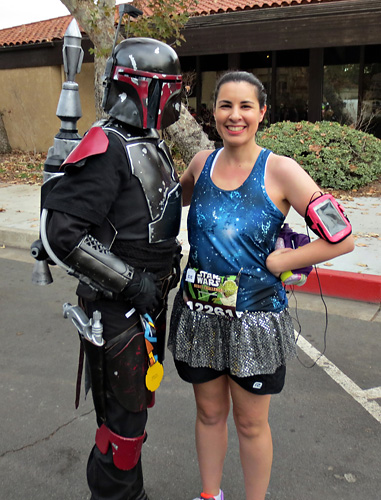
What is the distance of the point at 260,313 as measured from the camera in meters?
1.99

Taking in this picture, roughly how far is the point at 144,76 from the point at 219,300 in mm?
870

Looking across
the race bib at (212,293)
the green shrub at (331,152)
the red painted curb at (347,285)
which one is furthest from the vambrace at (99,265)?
the green shrub at (331,152)

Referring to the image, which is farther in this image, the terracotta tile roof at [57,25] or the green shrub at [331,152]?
the terracotta tile roof at [57,25]

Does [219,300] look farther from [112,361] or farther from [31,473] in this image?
Answer: [31,473]

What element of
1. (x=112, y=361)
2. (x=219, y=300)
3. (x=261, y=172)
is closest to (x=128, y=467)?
(x=112, y=361)

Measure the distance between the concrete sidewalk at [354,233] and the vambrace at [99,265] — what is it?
1.73 m

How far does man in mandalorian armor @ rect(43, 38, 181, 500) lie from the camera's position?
5.78ft

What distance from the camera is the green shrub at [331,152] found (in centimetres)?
909

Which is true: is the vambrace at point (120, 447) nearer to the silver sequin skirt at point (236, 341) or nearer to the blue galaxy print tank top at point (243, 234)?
the silver sequin skirt at point (236, 341)

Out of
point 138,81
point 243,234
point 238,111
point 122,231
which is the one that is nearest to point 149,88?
point 138,81

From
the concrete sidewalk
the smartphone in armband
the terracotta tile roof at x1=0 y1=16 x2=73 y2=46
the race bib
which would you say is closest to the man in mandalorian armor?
the race bib

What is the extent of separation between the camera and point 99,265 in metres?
1.79

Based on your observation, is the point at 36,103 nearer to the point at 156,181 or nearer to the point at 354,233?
the point at 354,233

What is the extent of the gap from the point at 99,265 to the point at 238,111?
2.50ft
